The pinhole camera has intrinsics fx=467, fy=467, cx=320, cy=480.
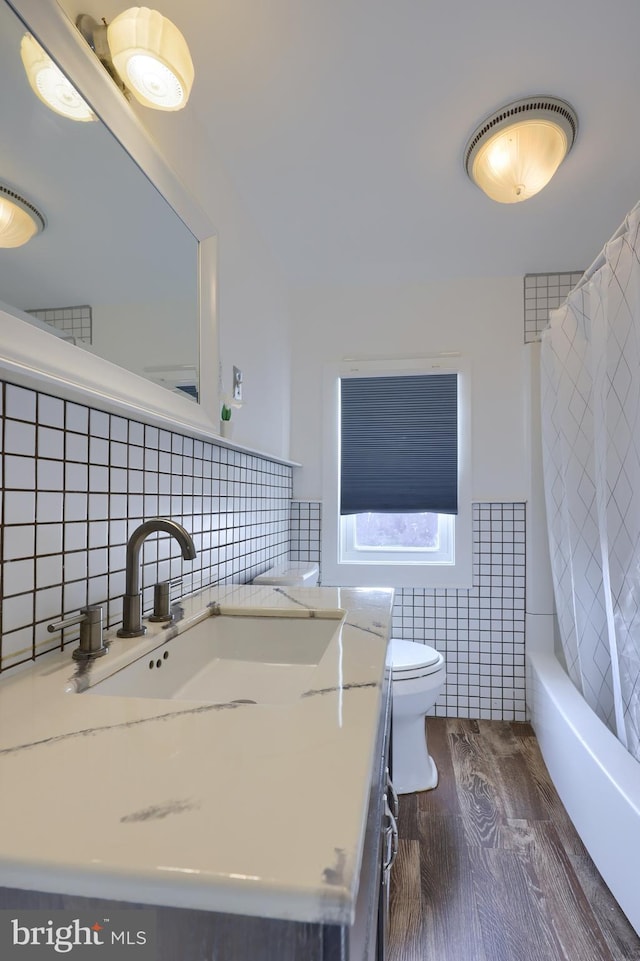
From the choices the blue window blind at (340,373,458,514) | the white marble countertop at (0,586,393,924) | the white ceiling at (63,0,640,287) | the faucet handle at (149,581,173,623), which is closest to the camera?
the white marble countertop at (0,586,393,924)

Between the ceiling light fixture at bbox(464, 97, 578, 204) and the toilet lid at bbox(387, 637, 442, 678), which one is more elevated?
the ceiling light fixture at bbox(464, 97, 578, 204)

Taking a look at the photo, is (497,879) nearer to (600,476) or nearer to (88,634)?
(600,476)

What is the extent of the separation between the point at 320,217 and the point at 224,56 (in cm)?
73

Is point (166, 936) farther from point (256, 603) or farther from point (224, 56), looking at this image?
point (224, 56)

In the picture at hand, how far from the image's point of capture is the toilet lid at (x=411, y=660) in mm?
1730

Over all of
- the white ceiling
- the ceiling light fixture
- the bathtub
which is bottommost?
the bathtub

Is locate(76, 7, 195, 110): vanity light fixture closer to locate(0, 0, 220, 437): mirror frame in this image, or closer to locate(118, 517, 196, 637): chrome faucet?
locate(0, 0, 220, 437): mirror frame

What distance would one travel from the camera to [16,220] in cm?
74

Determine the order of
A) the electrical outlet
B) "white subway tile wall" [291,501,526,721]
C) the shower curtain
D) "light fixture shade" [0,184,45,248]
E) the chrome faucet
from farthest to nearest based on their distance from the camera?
"white subway tile wall" [291,501,526,721] → the electrical outlet → the shower curtain → the chrome faucet → "light fixture shade" [0,184,45,248]

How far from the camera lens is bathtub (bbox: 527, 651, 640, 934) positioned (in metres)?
1.18

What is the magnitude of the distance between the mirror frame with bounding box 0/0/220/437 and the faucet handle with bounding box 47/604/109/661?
0.37m

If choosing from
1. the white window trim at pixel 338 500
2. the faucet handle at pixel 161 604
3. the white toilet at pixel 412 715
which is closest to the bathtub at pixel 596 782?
the white toilet at pixel 412 715

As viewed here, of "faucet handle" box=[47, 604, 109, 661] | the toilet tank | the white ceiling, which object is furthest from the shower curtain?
"faucet handle" box=[47, 604, 109, 661]

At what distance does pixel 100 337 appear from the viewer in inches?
35.9
